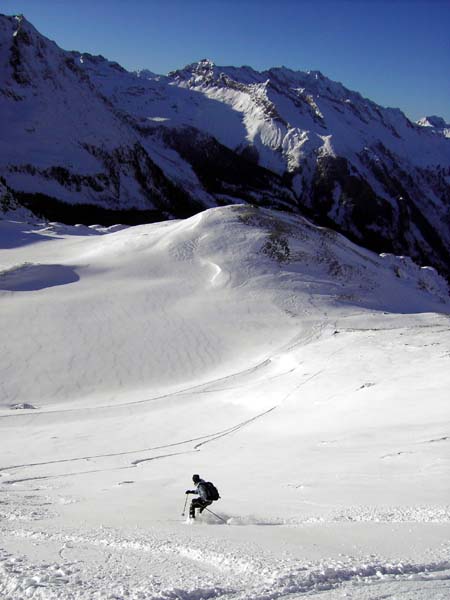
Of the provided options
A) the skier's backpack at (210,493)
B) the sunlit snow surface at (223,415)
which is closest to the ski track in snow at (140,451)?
the sunlit snow surface at (223,415)

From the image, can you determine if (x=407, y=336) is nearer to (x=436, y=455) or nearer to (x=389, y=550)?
(x=436, y=455)

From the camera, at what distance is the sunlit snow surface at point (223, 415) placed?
5.79 m

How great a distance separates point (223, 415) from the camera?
63.0 ft

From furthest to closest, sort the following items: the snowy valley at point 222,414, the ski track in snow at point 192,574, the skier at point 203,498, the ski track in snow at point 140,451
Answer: the ski track in snow at point 140,451, the skier at point 203,498, the snowy valley at point 222,414, the ski track in snow at point 192,574

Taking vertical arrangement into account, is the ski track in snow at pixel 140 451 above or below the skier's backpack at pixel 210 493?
below

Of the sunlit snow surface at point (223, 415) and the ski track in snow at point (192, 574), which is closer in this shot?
the ski track in snow at point (192, 574)

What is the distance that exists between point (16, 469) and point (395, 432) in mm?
8099

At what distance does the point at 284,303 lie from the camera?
35.2 meters

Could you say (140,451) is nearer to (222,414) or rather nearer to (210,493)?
(222,414)

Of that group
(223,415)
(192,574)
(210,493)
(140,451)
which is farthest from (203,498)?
(223,415)

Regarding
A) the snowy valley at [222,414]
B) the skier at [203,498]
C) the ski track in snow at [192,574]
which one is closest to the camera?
the ski track in snow at [192,574]

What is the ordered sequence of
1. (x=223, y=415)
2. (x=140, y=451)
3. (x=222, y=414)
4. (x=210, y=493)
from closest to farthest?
1. (x=210, y=493)
2. (x=140, y=451)
3. (x=223, y=415)
4. (x=222, y=414)

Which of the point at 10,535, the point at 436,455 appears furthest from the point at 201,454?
the point at 10,535

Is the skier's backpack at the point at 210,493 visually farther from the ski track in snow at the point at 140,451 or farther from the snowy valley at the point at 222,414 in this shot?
the ski track in snow at the point at 140,451
